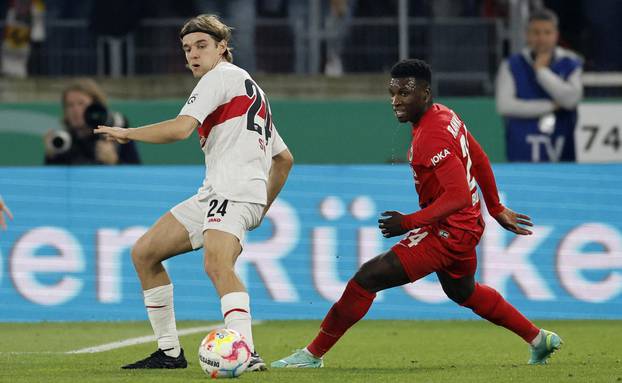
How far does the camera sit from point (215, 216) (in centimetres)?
789

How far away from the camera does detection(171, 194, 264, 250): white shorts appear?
7867mm

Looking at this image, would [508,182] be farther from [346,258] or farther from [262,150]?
[262,150]

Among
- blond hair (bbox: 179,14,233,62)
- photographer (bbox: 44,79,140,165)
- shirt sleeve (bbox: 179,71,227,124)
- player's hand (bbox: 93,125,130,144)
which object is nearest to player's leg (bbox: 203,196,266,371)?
shirt sleeve (bbox: 179,71,227,124)

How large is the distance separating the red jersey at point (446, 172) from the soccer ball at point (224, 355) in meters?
1.12

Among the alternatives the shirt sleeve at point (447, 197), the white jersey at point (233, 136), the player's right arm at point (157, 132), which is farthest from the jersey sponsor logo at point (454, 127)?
the player's right arm at point (157, 132)

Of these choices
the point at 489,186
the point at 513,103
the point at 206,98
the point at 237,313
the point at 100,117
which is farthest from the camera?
the point at 513,103

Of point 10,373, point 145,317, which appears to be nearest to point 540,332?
point 10,373

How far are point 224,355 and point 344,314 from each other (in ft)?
3.65

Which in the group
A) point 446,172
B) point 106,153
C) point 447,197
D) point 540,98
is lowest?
point 106,153

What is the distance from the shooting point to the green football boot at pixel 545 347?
27.8 ft

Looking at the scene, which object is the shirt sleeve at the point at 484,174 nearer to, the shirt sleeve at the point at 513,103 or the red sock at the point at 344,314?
the red sock at the point at 344,314

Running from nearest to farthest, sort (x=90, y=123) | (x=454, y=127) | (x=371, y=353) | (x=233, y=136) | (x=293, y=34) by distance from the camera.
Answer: (x=233, y=136)
(x=454, y=127)
(x=371, y=353)
(x=90, y=123)
(x=293, y=34)

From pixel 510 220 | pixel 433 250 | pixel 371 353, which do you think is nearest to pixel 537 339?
pixel 510 220

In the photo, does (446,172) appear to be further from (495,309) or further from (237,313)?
(237,313)
